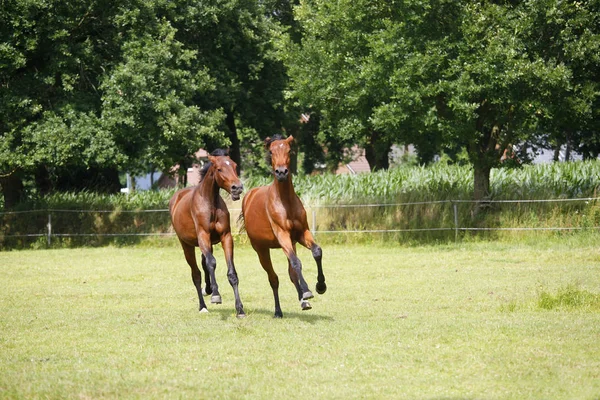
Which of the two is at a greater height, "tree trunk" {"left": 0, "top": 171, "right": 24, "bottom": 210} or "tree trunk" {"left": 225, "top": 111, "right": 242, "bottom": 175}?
"tree trunk" {"left": 225, "top": 111, "right": 242, "bottom": 175}

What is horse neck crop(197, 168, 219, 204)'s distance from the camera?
12.7 m

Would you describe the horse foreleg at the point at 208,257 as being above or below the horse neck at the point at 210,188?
below

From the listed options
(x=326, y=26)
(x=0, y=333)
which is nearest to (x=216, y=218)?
(x=0, y=333)

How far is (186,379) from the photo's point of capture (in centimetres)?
825

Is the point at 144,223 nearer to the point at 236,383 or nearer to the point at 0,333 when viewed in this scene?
the point at 0,333

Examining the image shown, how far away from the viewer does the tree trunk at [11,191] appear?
32.5 meters

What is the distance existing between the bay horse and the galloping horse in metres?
0.46

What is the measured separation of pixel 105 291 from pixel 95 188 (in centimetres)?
2040

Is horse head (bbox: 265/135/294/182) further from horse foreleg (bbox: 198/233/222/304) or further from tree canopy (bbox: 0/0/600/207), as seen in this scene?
tree canopy (bbox: 0/0/600/207)

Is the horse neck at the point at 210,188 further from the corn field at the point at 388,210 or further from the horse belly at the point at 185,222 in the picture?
Result: the corn field at the point at 388,210

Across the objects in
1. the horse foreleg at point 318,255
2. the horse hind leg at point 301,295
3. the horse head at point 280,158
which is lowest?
the horse hind leg at point 301,295

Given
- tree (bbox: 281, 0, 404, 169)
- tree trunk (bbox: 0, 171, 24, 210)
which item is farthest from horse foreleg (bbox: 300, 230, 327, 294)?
tree trunk (bbox: 0, 171, 24, 210)

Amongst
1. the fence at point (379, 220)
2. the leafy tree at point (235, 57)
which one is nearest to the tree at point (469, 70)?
the fence at point (379, 220)

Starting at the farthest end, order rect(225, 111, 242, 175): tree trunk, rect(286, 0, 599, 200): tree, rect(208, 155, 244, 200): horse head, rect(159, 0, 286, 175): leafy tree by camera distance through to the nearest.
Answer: rect(225, 111, 242, 175): tree trunk → rect(159, 0, 286, 175): leafy tree → rect(286, 0, 599, 200): tree → rect(208, 155, 244, 200): horse head
